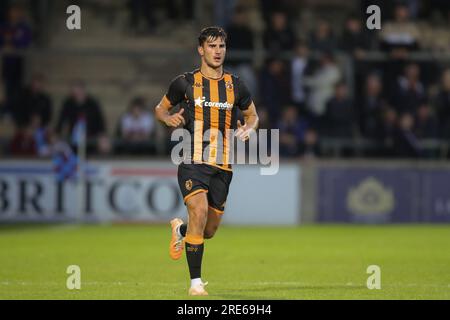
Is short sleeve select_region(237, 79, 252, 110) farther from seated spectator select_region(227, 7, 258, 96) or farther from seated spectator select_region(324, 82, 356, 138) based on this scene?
seated spectator select_region(227, 7, 258, 96)

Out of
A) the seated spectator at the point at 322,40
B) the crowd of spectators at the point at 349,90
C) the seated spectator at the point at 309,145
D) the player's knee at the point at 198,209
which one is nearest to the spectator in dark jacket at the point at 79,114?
the crowd of spectators at the point at 349,90

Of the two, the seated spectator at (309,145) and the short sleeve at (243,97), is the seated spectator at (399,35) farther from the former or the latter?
the short sleeve at (243,97)

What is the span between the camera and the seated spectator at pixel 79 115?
19609 mm

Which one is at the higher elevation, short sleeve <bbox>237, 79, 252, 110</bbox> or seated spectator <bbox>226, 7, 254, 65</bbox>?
seated spectator <bbox>226, 7, 254, 65</bbox>

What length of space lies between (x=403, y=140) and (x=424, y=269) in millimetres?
8525

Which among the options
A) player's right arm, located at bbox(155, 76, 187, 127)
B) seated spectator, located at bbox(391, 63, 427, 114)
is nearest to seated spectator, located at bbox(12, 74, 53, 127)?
seated spectator, located at bbox(391, 63, 427, 114)

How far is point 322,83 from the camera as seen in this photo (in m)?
20.5

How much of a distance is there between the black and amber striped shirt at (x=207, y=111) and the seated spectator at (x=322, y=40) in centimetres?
1095

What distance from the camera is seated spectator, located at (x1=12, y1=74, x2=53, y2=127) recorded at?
19766mm

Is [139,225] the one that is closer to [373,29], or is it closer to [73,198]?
[73,198]

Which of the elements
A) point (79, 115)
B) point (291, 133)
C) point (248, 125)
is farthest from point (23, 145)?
point (248, 125)

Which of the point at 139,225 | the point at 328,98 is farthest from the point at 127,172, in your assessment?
the point at 328,98

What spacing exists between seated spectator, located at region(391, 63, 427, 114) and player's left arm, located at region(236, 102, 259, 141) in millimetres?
10849

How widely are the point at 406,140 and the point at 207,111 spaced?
11.1 metres
